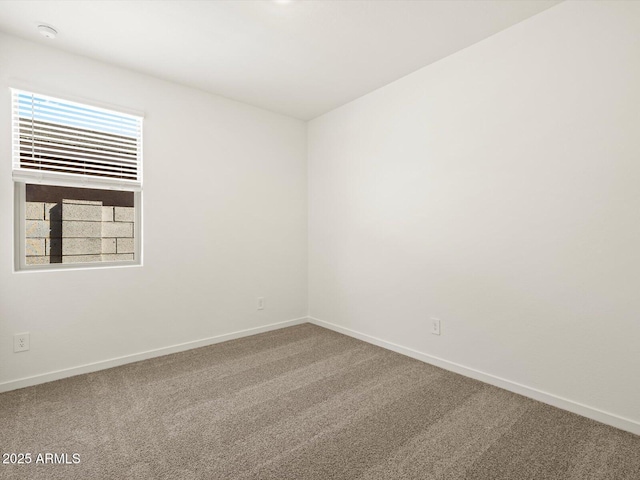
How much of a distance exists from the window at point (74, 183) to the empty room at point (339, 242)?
0.05 ft

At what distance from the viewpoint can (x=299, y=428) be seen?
6.17 feet

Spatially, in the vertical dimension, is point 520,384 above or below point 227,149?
below

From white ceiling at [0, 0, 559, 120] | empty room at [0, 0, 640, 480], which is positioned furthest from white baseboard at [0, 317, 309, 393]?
white ceiling at [0, 0, 559, 120]

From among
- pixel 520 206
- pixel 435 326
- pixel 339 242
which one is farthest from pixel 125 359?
pixel 520 206

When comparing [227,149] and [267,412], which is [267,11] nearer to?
[227,149]

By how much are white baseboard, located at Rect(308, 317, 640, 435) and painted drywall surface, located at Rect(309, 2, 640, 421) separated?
39mm

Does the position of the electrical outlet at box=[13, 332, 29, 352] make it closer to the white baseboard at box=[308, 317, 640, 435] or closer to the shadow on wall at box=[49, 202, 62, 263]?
the shadow on wall at box=[49, 202, 62, 263]

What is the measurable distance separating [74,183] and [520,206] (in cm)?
333

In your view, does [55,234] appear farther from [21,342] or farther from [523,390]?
[523,390]

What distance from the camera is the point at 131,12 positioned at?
2.10 meters

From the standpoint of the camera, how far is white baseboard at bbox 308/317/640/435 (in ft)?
6.17

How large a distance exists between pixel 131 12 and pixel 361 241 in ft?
8.42

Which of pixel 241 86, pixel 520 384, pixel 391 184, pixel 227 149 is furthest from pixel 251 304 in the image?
pixel 520 384

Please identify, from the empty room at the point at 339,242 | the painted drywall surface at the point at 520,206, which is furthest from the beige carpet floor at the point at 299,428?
the painted drywall surface at the point at 520,206
